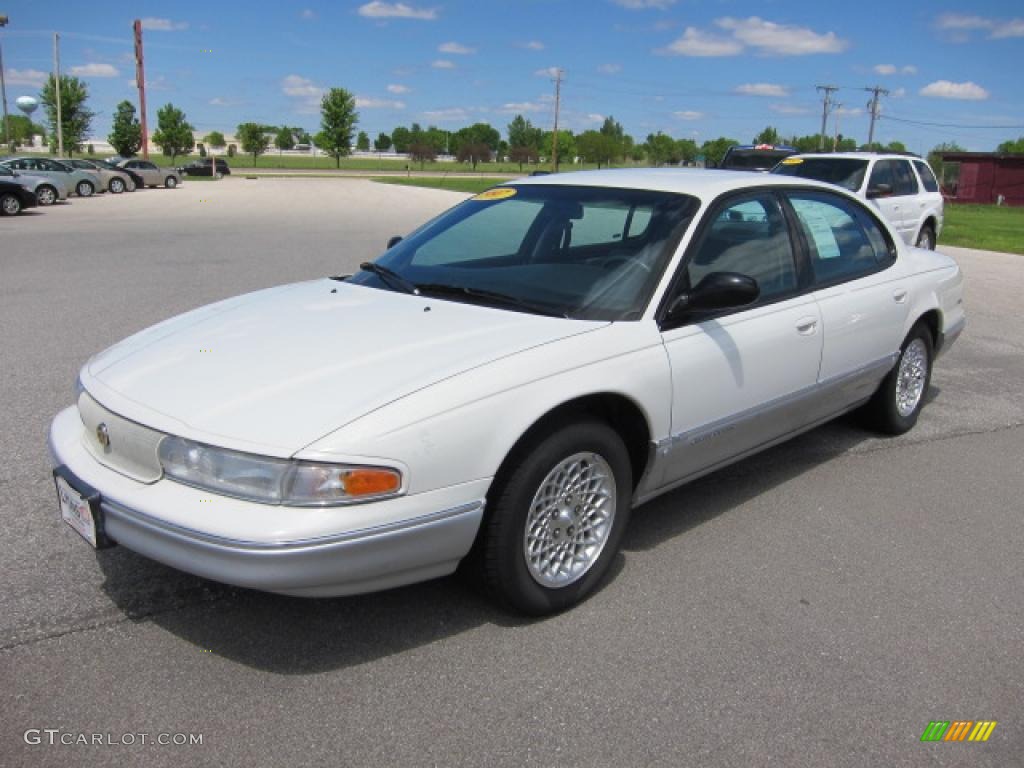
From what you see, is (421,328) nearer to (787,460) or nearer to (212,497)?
(212,497)

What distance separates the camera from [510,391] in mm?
3020

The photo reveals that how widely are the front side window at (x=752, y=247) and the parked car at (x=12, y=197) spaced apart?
78.8 feet

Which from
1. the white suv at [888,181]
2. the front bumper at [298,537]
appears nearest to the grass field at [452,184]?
the white suv at [888,181]

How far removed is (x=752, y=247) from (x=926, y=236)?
11009 millimetres

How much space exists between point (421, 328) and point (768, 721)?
1796mm

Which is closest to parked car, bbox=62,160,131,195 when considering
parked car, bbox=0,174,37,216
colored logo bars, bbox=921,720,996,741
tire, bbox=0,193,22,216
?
parked car, bbox=0,174,37,216

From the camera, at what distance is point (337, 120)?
95750mm

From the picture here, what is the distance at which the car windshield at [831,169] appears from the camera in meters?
12.4

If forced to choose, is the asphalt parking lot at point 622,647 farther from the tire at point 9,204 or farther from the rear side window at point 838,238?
the tire at point 9,204

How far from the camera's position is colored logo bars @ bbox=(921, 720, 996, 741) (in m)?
2.70

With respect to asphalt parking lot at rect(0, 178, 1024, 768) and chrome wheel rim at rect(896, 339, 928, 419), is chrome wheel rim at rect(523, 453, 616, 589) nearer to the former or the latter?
asphalt parking lot at rect(0, 178, 1024, 768)

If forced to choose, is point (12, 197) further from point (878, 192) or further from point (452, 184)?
point (452, 184)

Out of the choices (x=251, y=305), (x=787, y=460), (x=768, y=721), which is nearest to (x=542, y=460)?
(x=768, y=721)

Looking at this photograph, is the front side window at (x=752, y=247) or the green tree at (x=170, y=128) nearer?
the front side window at (x=752, y=247)
